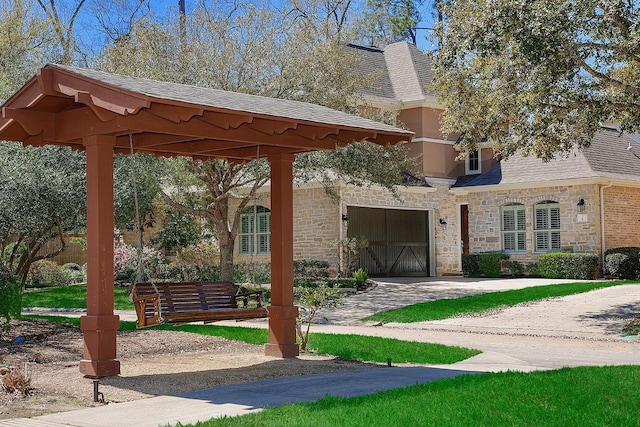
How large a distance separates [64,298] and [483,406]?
19037 millimetres

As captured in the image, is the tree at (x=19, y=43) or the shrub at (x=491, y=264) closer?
the tree at (x=19, y=43)

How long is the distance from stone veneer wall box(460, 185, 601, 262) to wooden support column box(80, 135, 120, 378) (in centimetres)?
2045

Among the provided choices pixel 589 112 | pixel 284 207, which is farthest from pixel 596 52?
pixel 284 207

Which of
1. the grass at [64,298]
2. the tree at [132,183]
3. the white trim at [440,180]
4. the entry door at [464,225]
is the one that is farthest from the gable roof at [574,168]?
the grass at [64,298]

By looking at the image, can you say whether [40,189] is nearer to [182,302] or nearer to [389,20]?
[182,302]

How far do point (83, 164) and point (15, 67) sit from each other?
4.99 meters

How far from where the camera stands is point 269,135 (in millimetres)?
11289

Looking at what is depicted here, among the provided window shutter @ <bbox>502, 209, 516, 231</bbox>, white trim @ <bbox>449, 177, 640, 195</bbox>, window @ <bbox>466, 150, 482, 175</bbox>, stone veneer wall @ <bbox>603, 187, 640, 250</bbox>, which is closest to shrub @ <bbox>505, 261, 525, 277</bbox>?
window shutter @ <bbox>502, 209, 516, 231</bbox>

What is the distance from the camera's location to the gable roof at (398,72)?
30.9 meters

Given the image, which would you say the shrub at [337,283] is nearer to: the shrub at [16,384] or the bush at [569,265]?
the bush at [569,265]

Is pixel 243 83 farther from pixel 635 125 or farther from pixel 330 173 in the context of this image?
pixel 635 125

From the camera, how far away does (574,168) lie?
28016 mm

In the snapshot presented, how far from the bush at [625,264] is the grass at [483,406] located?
17747 mm

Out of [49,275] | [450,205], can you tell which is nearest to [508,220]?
[450,205]
